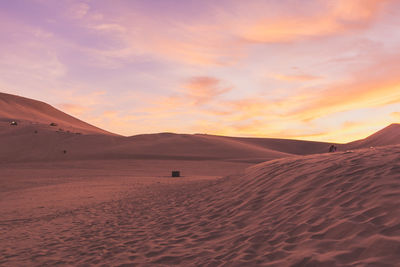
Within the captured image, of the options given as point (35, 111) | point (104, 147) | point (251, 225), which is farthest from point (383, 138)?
point (35, 111)

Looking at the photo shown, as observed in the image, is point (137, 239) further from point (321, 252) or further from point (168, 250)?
point (321, 252)

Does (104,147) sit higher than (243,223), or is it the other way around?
(104,147)

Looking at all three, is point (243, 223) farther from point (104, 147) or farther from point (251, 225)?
point (104, 147)

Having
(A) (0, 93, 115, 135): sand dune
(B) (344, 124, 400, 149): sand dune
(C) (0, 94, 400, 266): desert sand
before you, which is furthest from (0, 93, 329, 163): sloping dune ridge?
(A) (0, 93, 115, 135): sand dune

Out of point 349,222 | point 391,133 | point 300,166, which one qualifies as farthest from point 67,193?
point 391,133

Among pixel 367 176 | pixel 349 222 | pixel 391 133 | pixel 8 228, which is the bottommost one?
pixel 8 228

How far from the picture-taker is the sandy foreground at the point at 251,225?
4.45 meters

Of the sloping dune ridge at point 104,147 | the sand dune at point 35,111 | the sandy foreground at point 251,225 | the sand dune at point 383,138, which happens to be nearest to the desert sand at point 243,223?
the sandy foreground at point 251,225

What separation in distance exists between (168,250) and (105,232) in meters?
2.88

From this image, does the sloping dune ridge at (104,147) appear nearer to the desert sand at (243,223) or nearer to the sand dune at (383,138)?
the sand dune at (383,138)

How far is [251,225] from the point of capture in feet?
20.9

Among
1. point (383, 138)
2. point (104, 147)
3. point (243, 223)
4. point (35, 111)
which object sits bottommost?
point (243, 223)

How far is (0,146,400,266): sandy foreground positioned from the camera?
445 cm

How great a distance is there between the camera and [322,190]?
6.81 meters
